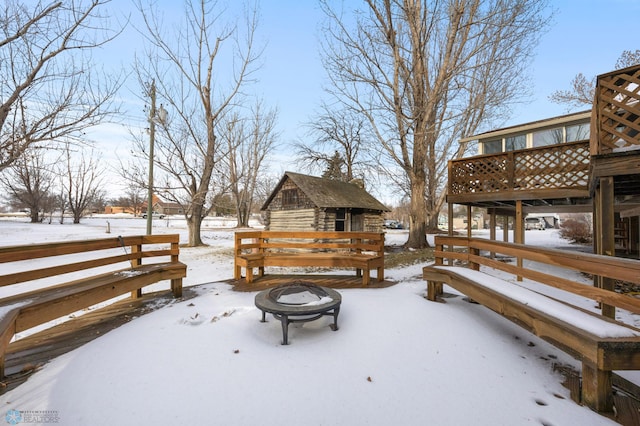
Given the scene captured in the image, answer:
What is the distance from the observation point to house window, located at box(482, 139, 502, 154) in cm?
1274

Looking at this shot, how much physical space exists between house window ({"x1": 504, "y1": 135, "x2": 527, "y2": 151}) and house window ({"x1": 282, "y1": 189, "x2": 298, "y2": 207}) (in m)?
→ 11.3

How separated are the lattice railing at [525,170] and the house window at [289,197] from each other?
976 cm

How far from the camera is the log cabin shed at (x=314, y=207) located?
1611cm

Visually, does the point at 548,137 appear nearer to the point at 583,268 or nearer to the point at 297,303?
the point at 583,268

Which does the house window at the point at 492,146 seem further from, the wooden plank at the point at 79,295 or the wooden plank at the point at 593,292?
the wooden plank at the point at 79,295

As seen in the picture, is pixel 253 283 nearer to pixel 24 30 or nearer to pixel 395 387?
pixel 395 387

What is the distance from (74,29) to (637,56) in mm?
34072

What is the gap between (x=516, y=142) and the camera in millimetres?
12258

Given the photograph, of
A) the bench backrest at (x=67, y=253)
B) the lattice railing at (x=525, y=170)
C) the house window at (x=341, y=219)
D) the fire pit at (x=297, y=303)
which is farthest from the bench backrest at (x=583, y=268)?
the house window at (x=341, y=219)

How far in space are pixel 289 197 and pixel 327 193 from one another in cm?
248

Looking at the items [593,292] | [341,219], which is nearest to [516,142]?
[341,219]

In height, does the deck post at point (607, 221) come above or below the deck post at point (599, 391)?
above

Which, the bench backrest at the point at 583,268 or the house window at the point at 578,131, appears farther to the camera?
the house window at the point at 578,131

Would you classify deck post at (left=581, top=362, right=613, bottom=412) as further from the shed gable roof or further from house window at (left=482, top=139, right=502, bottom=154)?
the shed gable roof
